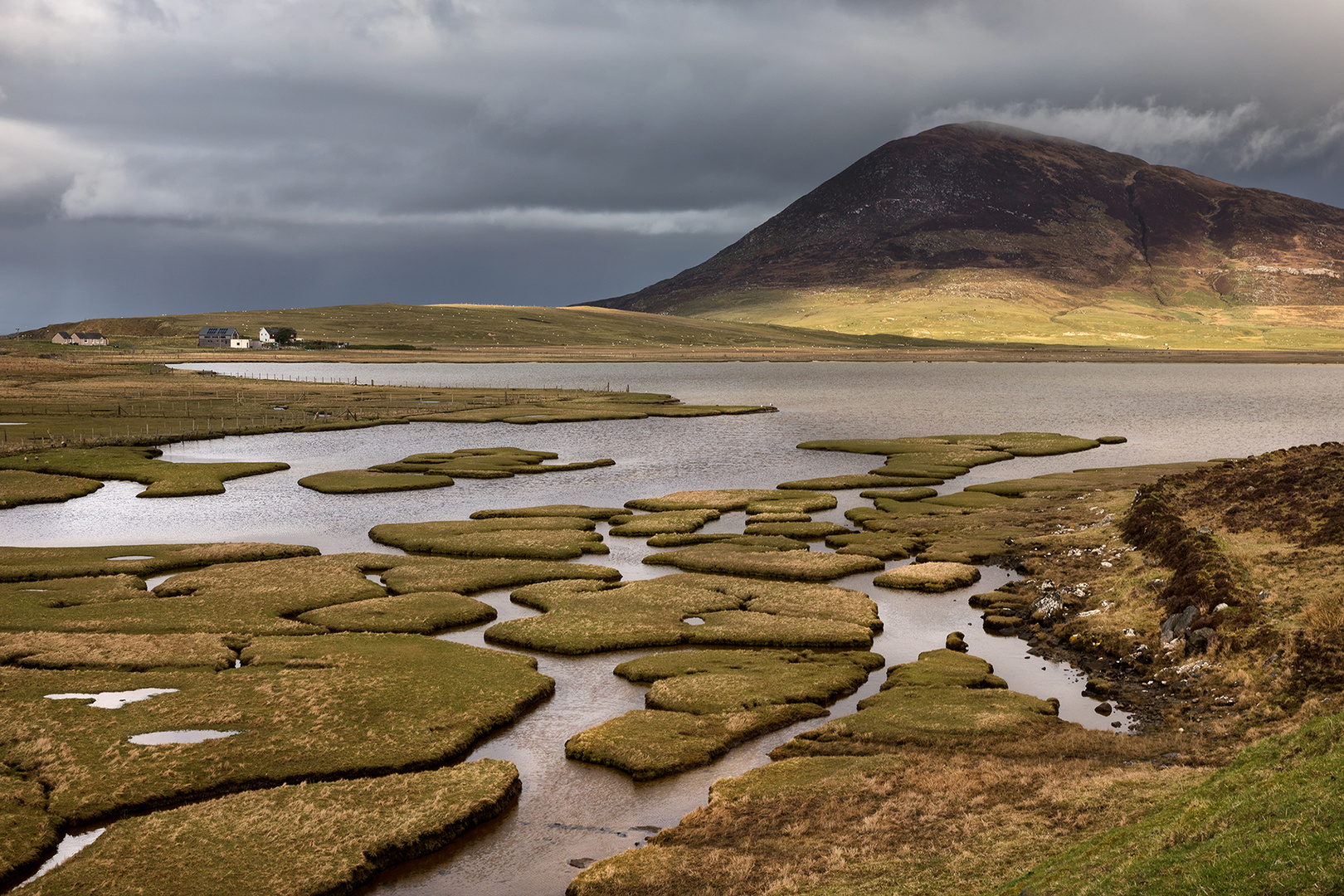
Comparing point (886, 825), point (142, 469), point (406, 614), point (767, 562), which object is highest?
point (142, 469)

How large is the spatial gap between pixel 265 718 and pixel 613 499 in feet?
162

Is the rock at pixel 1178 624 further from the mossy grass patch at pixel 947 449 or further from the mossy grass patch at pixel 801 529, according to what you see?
the mossy grass patch at pixel 947 449

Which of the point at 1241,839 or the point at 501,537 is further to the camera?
the point at 501,537

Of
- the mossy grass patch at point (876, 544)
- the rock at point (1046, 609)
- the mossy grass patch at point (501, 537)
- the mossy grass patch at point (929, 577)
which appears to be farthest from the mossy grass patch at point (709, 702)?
the mossy grass patch at point (501, 537)

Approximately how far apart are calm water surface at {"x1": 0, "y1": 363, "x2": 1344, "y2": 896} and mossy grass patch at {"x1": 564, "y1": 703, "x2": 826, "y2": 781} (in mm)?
443

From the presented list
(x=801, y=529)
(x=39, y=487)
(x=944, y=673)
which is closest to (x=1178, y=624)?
(x=944, y=673)

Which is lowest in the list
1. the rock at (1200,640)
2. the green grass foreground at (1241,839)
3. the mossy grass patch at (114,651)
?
the mossy grass patch at (114,651)

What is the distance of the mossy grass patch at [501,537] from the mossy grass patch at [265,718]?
1940 cm

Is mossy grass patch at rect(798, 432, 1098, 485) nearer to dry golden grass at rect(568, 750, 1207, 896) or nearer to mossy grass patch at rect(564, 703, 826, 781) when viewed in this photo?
mossy grass patch at rect(564, 703, 826, 781)

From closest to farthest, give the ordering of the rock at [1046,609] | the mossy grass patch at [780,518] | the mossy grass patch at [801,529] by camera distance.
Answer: the rock at [1046,609], the mossy grass patch at [801,529], the mossy grass patch at [780,518]

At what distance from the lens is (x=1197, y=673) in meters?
34.3

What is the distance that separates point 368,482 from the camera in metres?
85.3

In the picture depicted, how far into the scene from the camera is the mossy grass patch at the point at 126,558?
A: 52.2 metres

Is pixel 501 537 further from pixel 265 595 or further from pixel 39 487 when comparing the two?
pixel 39 487
